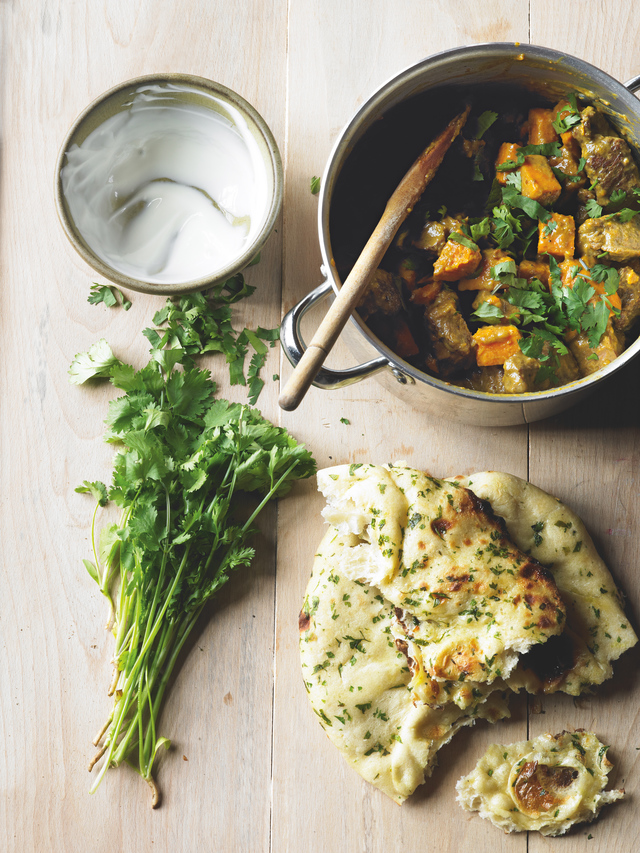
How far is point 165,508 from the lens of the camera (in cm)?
196

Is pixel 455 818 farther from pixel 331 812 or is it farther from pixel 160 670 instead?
pixel 160 670

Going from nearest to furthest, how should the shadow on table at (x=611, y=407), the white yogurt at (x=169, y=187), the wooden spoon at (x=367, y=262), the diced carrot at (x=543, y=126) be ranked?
the wooden spoon at (x=367, y=262), the diced carrot at (x=543, y=126), the white yogurt at (x=169, y=187), the shadow on table at (x=611, y=407)

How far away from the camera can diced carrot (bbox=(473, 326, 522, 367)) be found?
5.85 feet

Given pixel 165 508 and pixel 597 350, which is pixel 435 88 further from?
pixel 165 508

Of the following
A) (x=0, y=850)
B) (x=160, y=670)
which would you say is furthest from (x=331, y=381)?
(x=0, y=850)

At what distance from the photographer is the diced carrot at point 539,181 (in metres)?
1.78

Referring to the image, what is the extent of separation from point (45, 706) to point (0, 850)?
0.41 metres

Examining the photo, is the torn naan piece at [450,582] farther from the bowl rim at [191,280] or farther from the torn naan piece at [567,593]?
the bowl rim at [191,280]

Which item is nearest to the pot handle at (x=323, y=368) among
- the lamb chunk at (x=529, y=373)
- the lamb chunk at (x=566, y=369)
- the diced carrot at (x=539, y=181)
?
the lamb chunk at (x=529, y=373)

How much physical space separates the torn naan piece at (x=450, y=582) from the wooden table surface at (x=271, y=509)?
26 centimetres

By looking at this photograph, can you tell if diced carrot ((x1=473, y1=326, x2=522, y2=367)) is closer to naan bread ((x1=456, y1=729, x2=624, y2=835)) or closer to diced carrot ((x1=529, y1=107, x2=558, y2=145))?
diced carrot ((x1=529, y1=107, x2=558, y2=145))

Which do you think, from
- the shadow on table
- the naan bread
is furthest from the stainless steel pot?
the naan bread

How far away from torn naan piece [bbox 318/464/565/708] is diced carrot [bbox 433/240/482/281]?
52 cm

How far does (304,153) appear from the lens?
2129 millimetres
